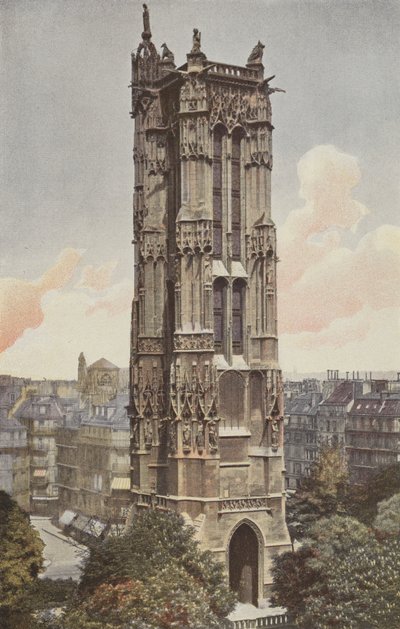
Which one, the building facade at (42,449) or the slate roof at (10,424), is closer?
the slate roof at (10,424)

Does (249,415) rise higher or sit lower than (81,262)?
lower

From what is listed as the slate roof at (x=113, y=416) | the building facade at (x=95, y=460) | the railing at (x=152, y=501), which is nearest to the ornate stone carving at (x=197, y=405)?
the railing at (x=152, y=501)

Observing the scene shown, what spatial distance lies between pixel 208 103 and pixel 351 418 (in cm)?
2798

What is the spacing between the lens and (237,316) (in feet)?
94.6

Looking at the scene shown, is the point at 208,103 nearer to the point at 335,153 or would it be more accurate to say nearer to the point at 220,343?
the point at 335,153

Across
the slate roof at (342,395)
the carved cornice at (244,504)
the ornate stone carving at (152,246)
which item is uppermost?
the ornate stone carving at (152,246)

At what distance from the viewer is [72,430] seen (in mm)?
45438

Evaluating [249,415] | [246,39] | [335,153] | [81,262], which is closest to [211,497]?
[249,415]

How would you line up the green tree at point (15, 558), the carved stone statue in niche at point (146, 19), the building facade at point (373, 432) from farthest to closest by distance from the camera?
the building facade at point (373, 432) → the green tree at point (15, 558) → the carved stone statue in niche at point (146, 19)

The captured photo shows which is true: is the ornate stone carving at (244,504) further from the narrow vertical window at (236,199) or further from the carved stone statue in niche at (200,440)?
the narrow vertical window at (236,199)

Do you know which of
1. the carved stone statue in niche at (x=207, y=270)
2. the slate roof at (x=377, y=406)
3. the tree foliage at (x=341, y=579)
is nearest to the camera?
the tree foliage at (x=341, y=579)

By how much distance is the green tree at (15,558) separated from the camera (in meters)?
23.8

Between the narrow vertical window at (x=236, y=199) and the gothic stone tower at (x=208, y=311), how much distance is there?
0.03m

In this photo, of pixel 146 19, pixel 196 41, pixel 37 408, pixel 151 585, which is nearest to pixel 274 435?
pixel 151 585
